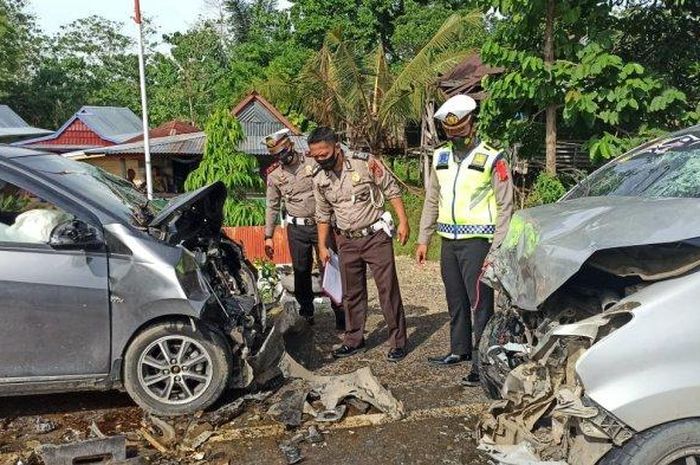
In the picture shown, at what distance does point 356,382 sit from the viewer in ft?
13.5

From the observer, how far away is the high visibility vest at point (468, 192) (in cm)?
436

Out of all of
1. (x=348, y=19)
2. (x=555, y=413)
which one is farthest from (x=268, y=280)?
(x=348, y=19)

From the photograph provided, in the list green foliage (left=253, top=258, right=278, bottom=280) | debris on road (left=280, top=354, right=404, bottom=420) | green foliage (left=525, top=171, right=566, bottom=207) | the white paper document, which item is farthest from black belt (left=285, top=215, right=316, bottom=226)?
green foliage (left=525, top=171, right=566, bottom=207)

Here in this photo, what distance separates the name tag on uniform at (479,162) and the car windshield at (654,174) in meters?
0.64

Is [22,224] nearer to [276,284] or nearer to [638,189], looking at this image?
[276,284]

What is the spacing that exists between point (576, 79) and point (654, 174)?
6.50 meters

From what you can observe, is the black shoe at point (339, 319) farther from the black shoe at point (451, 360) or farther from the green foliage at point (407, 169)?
the green foliage at point (407, 169)

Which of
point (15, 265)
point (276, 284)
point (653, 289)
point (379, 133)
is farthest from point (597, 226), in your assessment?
point (379, 133)

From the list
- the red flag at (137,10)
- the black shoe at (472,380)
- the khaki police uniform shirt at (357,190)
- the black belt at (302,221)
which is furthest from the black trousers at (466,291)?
the red flag at (137,10)

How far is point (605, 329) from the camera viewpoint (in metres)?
2.41

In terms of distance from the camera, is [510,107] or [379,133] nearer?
[510,107]

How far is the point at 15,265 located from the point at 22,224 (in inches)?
12.5

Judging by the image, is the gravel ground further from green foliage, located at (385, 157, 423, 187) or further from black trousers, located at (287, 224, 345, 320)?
green foliage, located at (385, 157, 423, 187)

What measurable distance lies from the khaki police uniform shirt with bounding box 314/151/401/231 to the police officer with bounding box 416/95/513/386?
44 centimetres
